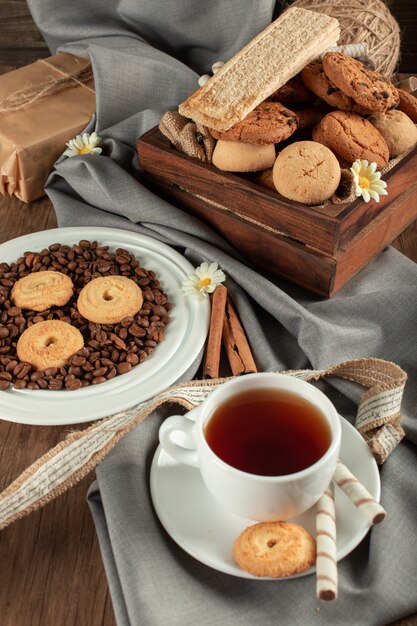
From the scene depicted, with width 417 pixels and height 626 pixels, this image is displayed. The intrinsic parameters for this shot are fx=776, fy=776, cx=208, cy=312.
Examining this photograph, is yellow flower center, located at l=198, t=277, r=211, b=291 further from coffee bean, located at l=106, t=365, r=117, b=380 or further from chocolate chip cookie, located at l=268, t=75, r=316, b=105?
chocolate chip cookie, located at l=268, t=75, r=316, b=105

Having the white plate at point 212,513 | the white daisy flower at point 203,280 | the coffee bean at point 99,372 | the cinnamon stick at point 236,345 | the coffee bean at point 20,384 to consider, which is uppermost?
the white plate at point 212,513

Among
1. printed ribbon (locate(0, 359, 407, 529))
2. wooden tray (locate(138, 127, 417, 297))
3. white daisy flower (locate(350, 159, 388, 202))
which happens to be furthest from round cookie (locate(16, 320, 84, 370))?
white daisy flower (locate(350, 159, 388, 202))

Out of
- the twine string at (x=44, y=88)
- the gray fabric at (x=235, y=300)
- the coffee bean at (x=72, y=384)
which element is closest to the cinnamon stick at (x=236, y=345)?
the gray fabric at (x=235, y=300)

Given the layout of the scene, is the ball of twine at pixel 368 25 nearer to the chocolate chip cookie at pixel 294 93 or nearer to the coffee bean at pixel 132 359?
the chocolate chip cookie at pixel 294 93

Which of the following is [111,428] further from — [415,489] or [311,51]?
[311,51]

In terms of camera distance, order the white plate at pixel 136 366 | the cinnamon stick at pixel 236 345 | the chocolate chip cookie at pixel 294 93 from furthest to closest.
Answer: the chocolate chip cookie at pixel 294 93 < the cinnamon stick at pixel 236 345 < the white plate at pixel 136 366

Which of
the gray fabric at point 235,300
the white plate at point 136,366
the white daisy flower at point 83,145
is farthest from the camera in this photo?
the white daisy flower at point 83,145
